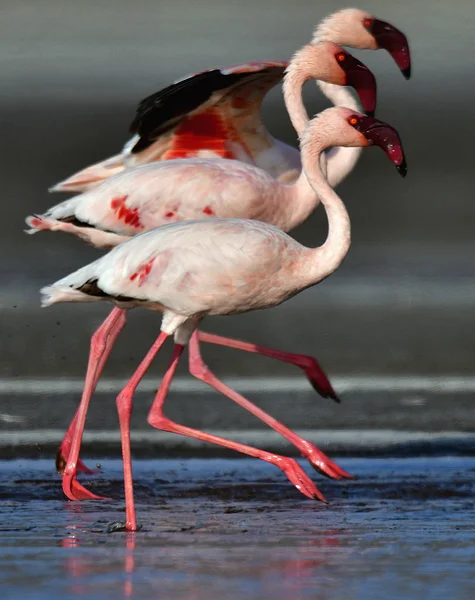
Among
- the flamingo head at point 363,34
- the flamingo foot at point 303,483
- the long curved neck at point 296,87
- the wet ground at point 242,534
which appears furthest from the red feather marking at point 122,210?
the flamingo head at point 363,34

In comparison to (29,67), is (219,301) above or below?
above

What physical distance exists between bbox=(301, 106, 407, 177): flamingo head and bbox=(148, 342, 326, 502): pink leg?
1185 millimetres

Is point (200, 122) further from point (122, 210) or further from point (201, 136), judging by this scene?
point (122, 210)

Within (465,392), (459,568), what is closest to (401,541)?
(459,568)

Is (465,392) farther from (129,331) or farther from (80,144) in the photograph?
(80,144)

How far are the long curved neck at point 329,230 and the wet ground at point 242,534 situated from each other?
103 cm

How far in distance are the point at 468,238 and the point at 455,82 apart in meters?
1.91

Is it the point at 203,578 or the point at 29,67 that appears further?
→ the point at 29,67

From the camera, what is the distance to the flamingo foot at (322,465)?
8625 millimetres

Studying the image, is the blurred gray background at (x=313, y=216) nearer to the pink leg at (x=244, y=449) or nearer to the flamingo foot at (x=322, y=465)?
the flamingo foot at (x=322, y=465)

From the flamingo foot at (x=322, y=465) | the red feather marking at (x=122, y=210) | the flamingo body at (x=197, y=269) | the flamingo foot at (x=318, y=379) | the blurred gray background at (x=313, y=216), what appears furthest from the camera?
the blurred gray background at (x=313, y=216)

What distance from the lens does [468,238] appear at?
14727 millimetres

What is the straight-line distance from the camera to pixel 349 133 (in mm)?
8555

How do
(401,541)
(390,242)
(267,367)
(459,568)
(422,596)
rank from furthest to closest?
(390,242), (267,367), (401,541), (459,568), (422,596)
